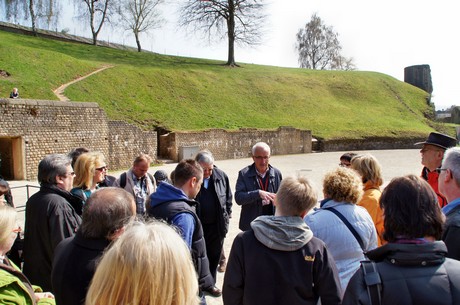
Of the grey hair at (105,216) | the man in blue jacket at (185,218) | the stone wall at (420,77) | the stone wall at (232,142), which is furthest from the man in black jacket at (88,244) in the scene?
the stone wall at (420,77)

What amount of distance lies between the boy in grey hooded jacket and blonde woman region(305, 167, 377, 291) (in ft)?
1.22

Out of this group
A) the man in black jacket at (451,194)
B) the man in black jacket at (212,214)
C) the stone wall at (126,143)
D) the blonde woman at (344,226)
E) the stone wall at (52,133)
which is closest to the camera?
the man in black jacket at (451,194)

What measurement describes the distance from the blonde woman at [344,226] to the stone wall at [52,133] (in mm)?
17071

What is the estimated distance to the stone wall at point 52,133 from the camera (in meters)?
17.0

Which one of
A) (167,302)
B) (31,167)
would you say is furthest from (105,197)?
(31,167)

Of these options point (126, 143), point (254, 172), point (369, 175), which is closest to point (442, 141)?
point (369, 175)

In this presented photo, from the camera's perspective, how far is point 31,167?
17391 millimetres

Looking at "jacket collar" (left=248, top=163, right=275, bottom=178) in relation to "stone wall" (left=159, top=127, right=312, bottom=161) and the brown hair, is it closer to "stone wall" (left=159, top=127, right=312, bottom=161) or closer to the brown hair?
the brown hair

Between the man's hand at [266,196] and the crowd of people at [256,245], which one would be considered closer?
the crowd of people at [256,245]

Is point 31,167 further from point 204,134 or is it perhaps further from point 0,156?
point 204,134

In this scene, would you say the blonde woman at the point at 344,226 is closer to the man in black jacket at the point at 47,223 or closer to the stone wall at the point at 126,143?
the man in black jacket at the point at 47,223

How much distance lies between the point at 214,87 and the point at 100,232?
120 ft

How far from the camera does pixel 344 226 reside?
9.52ft

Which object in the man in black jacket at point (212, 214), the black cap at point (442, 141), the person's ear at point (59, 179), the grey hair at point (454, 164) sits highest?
the black cap at point (442, 141)
